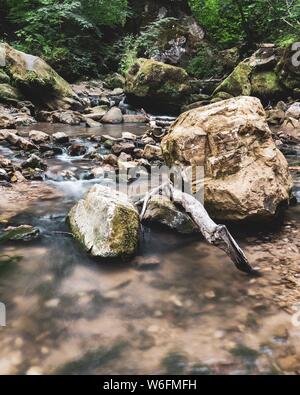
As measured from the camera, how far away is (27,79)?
1080cm

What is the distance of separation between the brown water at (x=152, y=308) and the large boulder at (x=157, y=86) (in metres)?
8.58

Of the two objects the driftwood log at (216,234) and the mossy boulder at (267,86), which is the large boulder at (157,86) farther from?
the driftwood log at (216,234)

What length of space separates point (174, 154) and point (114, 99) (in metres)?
9.28

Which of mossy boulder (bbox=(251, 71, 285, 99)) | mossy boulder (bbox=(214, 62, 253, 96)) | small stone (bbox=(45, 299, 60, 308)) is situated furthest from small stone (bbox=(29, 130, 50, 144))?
mossy boulder (bbox=(251, 71, 285, 99))

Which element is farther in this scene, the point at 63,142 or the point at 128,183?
the point at 63,142

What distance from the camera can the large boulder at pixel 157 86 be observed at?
11430mm

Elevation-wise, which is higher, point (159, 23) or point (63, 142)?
point (159, 23)

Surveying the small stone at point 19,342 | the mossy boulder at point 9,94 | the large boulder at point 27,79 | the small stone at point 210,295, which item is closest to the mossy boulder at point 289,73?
the large boulder at point 27,79

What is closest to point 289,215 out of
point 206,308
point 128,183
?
point 206,308

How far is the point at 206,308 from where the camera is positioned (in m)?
2.64

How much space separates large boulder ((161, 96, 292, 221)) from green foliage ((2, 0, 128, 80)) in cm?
1205

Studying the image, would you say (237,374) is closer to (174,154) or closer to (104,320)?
(104,320)

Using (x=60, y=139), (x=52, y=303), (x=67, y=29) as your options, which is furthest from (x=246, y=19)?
(x=52, y=303)

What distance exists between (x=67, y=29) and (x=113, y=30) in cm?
286
